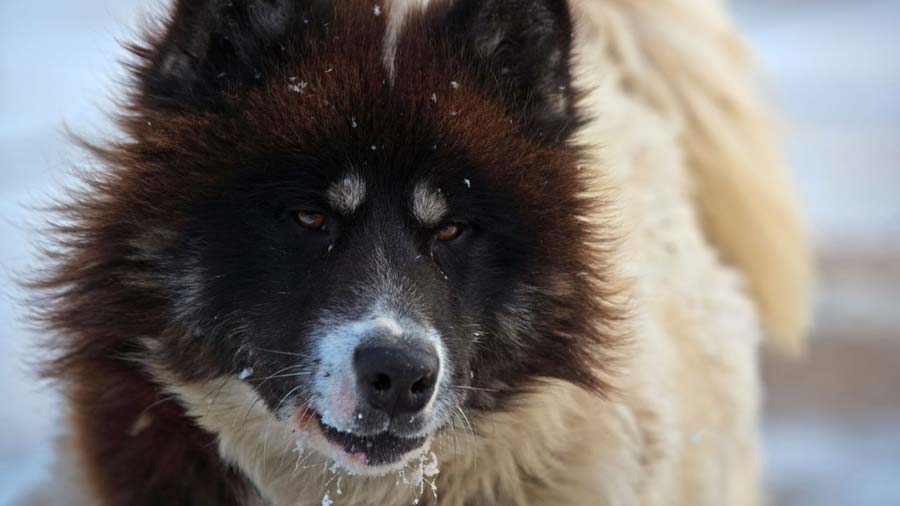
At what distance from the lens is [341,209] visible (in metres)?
3.14

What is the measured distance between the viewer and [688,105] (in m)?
5.39

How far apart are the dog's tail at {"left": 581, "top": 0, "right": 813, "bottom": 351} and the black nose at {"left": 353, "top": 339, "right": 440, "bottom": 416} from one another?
2.59m

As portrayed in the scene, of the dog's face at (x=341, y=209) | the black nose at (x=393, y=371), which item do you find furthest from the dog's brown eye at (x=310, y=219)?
the black nose at (x=393, y=371)

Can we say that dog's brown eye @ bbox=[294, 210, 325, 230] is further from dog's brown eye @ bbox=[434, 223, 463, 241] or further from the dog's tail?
the dog's tail

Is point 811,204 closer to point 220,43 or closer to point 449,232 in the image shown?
point 449,232

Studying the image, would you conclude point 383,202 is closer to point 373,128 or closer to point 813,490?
point 373,128

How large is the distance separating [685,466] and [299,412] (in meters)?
1.52

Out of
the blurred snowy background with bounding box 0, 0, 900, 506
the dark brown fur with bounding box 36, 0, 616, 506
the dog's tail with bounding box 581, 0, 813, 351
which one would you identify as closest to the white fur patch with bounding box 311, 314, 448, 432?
the dark brown fur with bounding box 36, 0, 616, 506

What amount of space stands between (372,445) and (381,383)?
0.26m

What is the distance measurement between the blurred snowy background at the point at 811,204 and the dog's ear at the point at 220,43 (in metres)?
0.37

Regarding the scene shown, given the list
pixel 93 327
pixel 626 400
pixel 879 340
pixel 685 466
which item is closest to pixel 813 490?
pixel 879 340

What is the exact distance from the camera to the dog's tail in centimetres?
530

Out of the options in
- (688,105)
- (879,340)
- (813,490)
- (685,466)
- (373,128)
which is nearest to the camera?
(373,128)

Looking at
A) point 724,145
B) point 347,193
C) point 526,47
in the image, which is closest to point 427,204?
point 347,193
